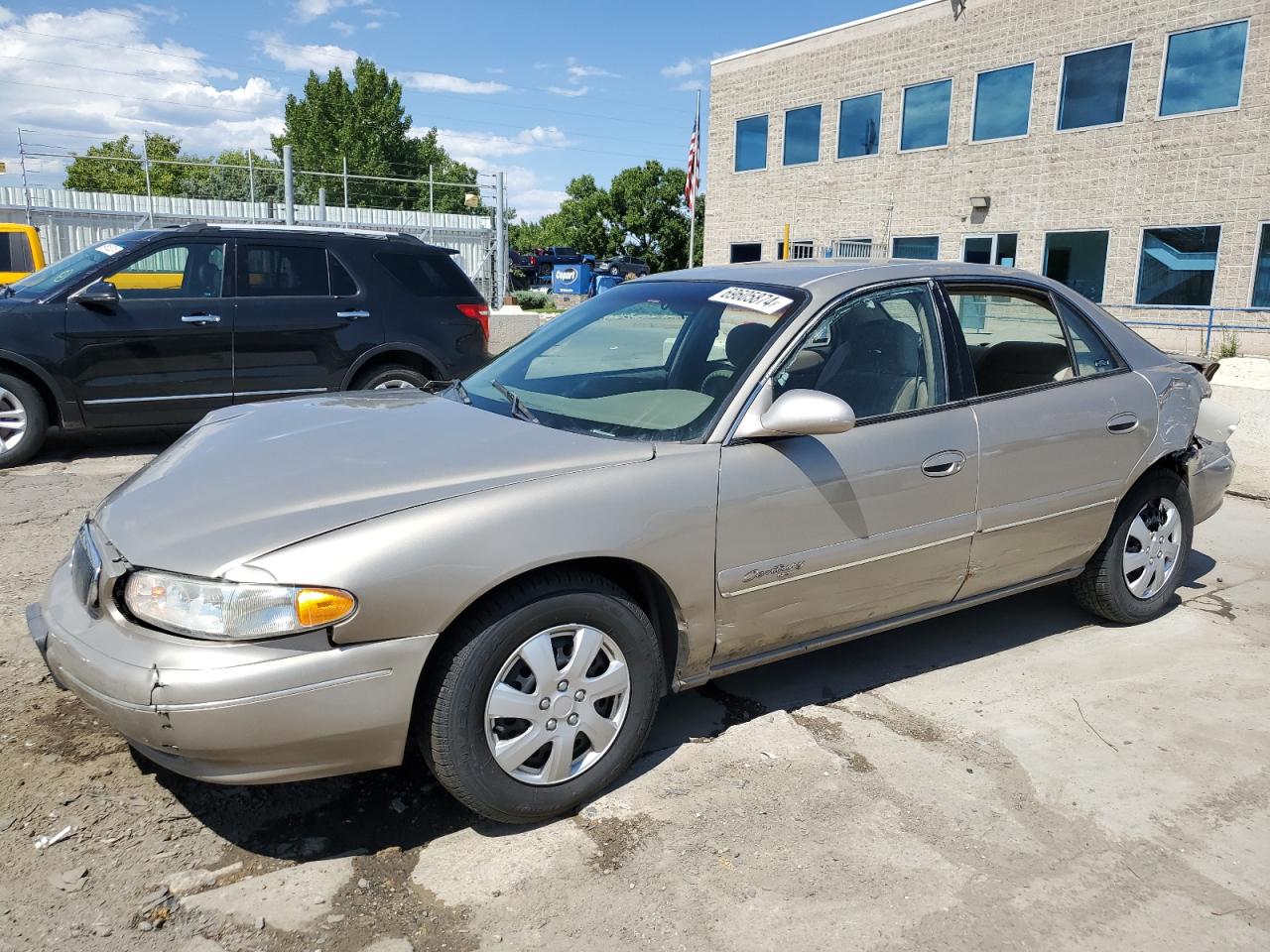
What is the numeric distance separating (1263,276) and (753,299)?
18451 mm

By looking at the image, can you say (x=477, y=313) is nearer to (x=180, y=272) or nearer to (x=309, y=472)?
(x=180, y=272)

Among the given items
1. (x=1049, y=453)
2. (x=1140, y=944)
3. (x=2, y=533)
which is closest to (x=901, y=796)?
(x=1140, y=944)

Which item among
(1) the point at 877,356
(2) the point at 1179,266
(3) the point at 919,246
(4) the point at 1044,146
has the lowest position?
(1) the point at 877,356

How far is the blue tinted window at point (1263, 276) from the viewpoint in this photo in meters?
17.9

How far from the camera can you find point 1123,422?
163 inches

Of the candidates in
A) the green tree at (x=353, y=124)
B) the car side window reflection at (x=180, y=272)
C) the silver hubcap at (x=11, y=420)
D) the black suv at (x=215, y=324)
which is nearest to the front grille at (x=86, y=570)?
the black suv at (x=215, y=324)

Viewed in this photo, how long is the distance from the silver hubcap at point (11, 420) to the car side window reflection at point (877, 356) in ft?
19.9

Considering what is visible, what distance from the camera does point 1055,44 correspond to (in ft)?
66.9

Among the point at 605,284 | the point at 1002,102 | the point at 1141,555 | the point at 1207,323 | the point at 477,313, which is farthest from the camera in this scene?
the point at 1002,102

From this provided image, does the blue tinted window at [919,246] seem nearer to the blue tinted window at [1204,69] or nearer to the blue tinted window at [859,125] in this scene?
the blue tinted window at [859,125]

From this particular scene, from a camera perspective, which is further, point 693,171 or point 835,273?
point 693,171

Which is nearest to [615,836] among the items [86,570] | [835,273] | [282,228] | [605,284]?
[86,570]

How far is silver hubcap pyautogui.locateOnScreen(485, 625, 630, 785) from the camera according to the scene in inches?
107

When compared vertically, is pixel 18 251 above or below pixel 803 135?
below
